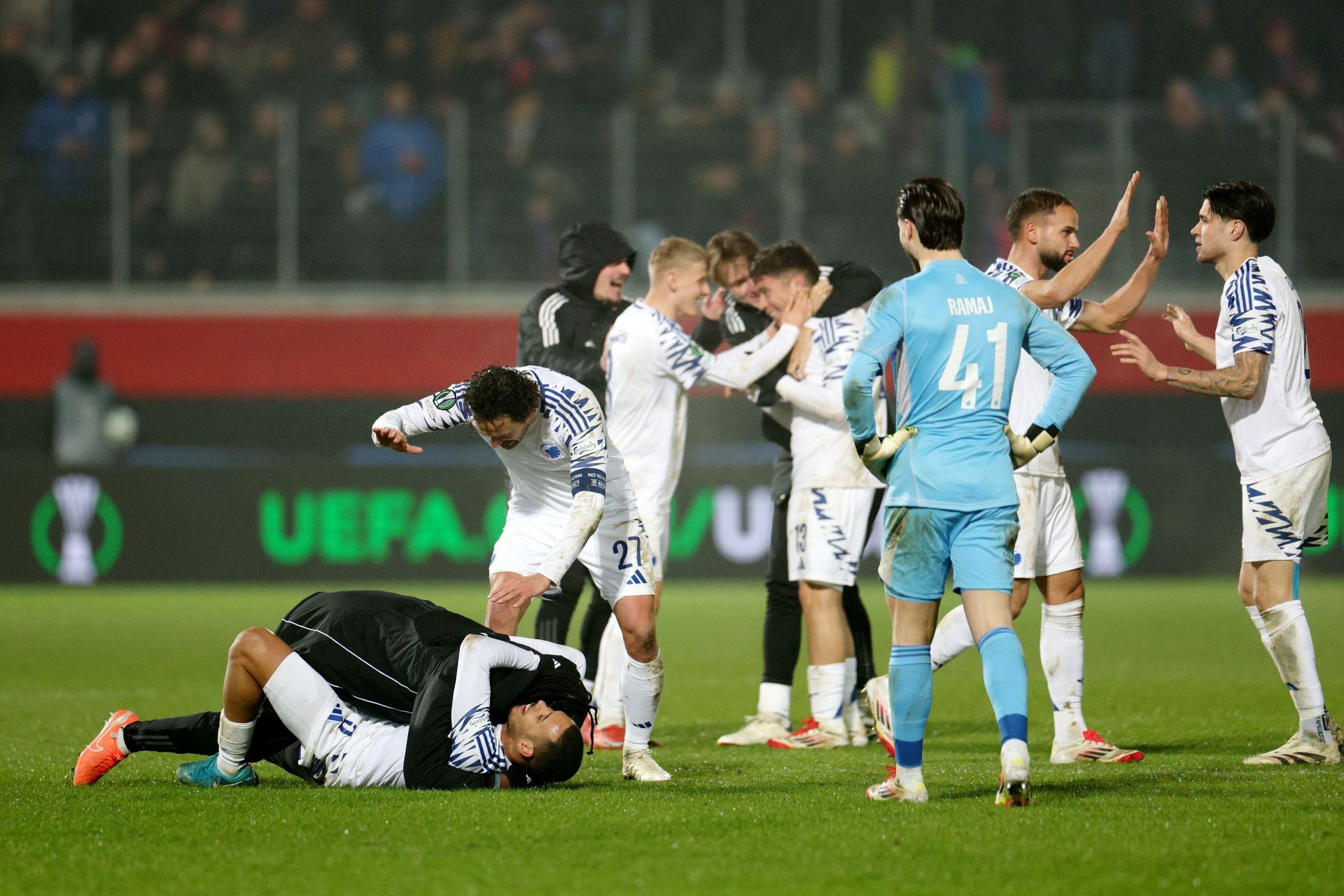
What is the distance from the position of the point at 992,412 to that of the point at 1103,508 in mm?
10525

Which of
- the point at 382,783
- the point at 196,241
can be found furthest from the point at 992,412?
the point at 196,241

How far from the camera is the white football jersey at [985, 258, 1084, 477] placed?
646cm

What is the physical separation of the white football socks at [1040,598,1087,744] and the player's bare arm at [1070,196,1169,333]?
1.14 meters

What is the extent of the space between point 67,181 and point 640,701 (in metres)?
13.8

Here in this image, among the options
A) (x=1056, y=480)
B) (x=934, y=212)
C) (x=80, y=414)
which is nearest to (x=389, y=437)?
(x=934, y=212)

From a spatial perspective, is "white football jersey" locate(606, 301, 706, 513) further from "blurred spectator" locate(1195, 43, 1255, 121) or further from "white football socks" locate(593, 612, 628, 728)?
"blurred spectator" locate(1195, 43, 1255, 121)

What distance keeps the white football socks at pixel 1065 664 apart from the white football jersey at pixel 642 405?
6.06 ft

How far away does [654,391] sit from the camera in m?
7.29

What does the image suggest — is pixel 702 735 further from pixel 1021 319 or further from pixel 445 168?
pixel 445 168

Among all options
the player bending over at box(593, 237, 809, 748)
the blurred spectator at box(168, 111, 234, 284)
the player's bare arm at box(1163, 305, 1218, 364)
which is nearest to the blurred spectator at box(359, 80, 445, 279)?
the blurred spectator at box(168, 111, 234, 284)

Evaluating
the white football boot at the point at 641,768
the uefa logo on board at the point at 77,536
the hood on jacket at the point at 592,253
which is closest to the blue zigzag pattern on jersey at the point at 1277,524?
the white football boot at the point at 641,768

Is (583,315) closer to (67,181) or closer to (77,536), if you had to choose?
(77,536)

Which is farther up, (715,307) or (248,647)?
(715,307)

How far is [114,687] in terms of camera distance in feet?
A: 29.2
